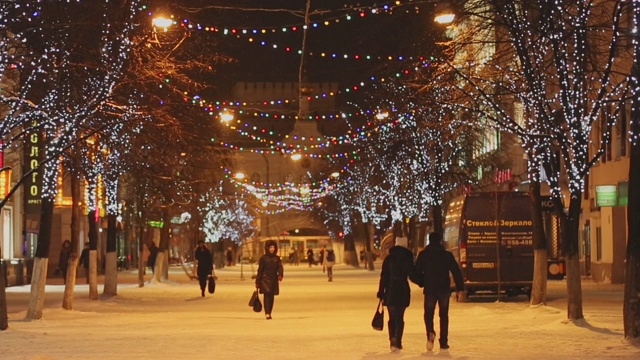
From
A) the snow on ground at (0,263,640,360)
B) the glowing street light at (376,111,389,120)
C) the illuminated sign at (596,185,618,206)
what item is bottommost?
the snow on ground at (0,263,640,360)

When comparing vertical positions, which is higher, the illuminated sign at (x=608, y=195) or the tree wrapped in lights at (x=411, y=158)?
the tree wrapped in lights at (x=411, y=158)

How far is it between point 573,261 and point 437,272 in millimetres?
5559

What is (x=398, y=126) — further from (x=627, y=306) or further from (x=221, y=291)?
(x=627, y=306)

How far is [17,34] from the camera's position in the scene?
2031cm

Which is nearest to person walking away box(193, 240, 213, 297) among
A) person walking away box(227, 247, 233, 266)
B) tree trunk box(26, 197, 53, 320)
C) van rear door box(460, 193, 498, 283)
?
van rear door box(460, 193, 498, 283)

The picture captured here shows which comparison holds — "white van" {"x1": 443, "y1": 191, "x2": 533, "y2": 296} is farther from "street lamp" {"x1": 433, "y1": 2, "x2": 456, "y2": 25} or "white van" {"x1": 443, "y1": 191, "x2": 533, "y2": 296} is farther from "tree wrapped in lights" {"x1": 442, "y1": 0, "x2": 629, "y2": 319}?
"street lamp" {"x1": 433, "y1": 2, "x2": 456, "y2": 25}

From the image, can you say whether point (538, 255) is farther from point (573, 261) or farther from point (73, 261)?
point (73, 261)

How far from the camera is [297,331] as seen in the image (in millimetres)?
20922

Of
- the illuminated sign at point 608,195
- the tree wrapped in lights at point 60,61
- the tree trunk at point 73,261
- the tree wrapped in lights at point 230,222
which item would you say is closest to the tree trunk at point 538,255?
the tree wrapped in lights at point 60,61

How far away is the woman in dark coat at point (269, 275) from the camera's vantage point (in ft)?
82.8

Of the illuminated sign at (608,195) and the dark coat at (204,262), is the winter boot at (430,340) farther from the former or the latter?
the illuminated sign at (608,195)

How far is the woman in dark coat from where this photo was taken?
25250 millimetres

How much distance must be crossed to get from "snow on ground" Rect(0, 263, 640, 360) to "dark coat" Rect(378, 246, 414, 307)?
80 centimetres

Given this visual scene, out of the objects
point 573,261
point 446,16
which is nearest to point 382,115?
point 446,16
